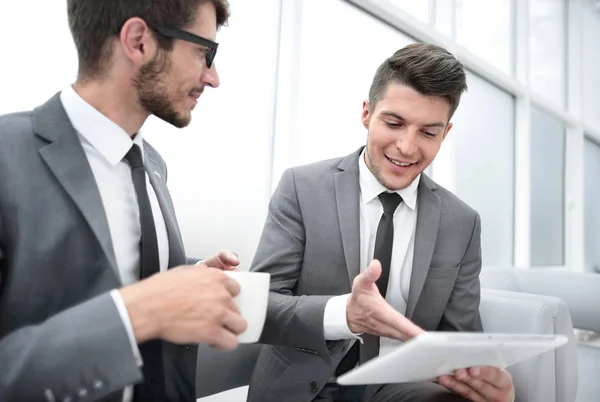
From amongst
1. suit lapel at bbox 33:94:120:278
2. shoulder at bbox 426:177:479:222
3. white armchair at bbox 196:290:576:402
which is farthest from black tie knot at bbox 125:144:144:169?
shoulder at bbox 426:177:479:222

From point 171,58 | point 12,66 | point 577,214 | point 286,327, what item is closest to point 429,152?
point 286,327

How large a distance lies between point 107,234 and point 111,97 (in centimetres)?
30

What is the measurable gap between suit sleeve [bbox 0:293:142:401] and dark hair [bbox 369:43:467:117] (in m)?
1.12

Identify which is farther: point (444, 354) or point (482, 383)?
point (482, 383)

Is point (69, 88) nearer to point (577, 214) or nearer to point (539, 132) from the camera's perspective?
point (539, 132)

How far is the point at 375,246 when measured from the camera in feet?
4.67

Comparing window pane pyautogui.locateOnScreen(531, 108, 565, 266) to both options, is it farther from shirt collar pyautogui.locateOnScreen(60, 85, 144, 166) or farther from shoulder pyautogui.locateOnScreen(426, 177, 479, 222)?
shirt collar pyautogui.locateOnScreen(60, 85, 144, 166)

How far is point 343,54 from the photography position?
2.68m

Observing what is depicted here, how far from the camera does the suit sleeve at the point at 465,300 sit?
1466 mm

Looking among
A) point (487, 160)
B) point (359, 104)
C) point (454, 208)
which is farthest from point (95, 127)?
point (487, 160)

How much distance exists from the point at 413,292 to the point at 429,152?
0.45 metres

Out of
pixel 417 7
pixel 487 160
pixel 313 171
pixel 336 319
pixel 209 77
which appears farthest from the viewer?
pixel 487 160

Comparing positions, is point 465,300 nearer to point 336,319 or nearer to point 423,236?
point 423,236

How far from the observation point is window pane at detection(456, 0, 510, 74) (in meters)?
3.79
